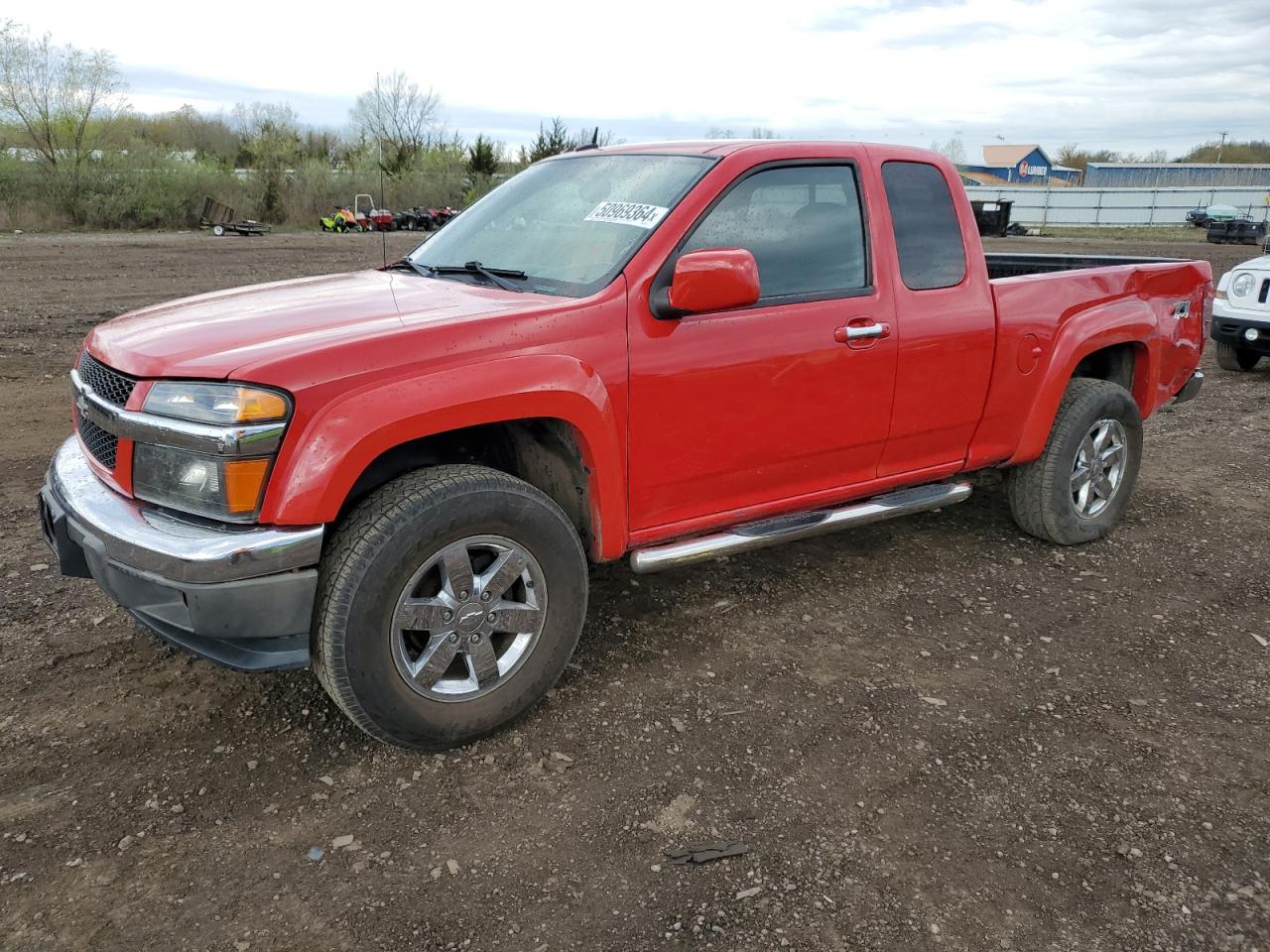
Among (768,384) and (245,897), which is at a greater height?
(768,384)

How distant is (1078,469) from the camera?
15.7ft

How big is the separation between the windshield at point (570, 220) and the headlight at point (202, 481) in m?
1.21

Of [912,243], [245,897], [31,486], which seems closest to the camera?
[245,897]

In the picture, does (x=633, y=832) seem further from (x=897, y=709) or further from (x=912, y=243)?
(x=912, y=243)

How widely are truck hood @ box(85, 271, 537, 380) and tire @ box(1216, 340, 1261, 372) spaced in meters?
9.39

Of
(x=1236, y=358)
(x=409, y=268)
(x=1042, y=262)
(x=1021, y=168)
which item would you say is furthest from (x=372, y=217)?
(x=1021, y=168)

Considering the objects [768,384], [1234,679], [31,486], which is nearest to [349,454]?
[768,384]

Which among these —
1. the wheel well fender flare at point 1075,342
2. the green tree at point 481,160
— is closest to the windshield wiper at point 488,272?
the wheel well fender flare at point 1075,342

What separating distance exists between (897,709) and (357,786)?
1.83m

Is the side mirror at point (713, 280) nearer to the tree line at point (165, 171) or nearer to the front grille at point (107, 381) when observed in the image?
the front grille at point (107, 381)

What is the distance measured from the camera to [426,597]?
9.53ft

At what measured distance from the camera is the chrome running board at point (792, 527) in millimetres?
3391

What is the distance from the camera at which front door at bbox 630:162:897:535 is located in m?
3.25

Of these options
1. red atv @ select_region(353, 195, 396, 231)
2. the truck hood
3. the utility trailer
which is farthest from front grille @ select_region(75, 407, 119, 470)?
the utility trailer
